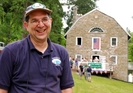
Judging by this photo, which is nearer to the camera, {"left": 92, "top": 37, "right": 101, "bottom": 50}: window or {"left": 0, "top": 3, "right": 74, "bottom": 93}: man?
{"left": 0, "top": 3, "right": 74, "bottom": 93}: man

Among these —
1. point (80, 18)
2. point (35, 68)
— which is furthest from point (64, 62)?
point (80, 18)

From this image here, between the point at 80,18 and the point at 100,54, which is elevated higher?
the point at 80,18

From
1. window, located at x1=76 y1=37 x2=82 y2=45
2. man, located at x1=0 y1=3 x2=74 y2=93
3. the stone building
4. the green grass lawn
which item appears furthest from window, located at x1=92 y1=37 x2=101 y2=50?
man, located at x1=0 y1=3 x2=74 y2=93

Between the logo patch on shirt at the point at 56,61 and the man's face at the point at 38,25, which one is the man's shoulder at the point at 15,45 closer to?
the man's face at the point at 38,25

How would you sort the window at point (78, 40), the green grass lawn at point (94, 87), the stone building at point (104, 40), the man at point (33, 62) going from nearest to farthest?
the man at point (33, 62) → the green grass lawn at point (94, 87) → the stone building at point (104, 40) → the window at point (78, 40)

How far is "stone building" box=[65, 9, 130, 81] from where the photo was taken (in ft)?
124

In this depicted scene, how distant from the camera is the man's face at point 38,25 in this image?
2824mm

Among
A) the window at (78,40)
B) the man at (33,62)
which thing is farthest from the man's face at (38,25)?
the window at (78,40)

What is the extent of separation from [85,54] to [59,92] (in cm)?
3562

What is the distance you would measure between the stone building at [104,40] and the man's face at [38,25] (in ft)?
115

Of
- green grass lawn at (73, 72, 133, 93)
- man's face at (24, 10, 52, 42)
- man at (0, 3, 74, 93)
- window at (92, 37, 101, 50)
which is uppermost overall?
window at (92, 37, 101, 50)

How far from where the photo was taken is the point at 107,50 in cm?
3819

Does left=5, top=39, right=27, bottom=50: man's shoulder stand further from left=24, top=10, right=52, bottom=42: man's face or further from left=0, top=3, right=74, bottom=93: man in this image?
left=24, top=10, right=52, bottom=42: man's face

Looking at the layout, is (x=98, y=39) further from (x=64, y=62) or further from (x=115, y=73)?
(x=64, y=62)
